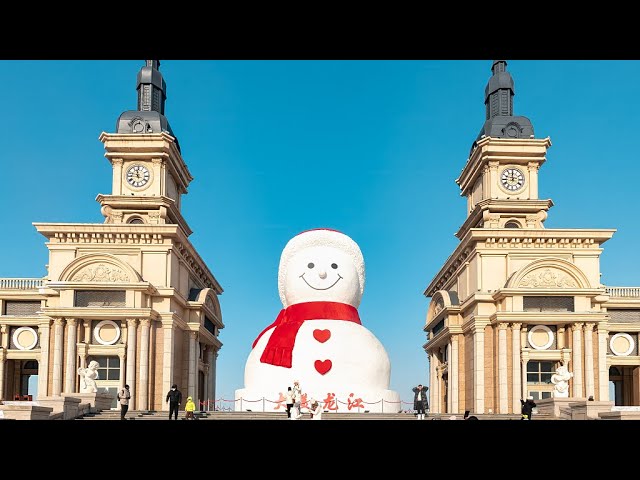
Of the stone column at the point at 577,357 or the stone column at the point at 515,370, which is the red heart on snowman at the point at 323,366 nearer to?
the stone column at the point at 515,370

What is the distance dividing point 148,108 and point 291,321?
1862 cm

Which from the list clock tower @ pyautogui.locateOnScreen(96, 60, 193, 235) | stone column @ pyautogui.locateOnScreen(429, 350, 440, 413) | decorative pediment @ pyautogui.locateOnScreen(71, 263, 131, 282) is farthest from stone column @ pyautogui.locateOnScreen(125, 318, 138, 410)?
stone column @ pyautogui.locateOnScreen(429, 350, 440, 413)

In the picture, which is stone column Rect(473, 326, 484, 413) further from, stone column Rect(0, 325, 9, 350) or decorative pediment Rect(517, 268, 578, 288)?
stone column Rect(0, 325, 9, 350)

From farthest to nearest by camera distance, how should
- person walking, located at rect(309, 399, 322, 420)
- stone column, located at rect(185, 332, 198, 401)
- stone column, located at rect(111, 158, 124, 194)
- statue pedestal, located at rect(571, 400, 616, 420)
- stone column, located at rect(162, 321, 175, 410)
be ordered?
stone column, located at rect(111, 158, 124, 194) → stone column, located at rect(185, 332, 198, 401) → stone column, located at rect(162, 321, 175, 410) → statue pedestal, located at rect(571, 400, 616, 420) → person walking, located at rect(309, 399, 322, 420)

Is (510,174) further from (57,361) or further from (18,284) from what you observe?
(18,284)

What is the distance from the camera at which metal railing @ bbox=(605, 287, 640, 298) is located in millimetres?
46969

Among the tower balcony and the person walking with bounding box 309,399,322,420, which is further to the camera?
the tower balcony

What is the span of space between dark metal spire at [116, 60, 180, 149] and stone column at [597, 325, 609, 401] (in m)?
24.8

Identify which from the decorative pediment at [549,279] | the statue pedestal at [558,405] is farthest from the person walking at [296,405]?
the decorative pediment at [549,279]
